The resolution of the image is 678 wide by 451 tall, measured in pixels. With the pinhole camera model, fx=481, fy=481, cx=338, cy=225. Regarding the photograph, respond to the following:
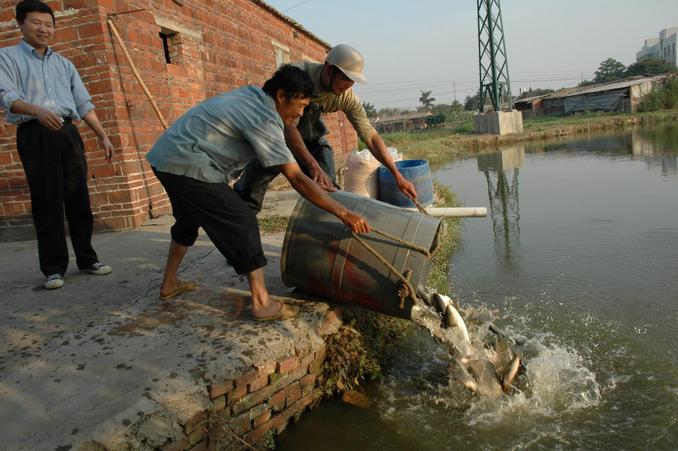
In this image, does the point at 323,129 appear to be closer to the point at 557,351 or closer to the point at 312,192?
the point at 312,192

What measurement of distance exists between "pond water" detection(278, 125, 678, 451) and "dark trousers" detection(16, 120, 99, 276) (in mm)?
2132

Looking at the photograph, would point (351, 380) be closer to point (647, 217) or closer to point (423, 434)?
point (423, 434)

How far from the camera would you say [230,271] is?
3645mm

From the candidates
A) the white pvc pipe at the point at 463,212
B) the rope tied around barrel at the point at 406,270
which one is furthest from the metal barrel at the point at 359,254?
the white pvc pipe at the point at 463,212

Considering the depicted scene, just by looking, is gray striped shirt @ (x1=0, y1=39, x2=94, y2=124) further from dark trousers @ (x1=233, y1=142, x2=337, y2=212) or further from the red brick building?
the red brick building

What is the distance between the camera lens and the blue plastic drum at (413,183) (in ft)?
18.8

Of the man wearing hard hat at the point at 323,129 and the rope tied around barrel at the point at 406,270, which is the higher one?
the man wearing hard hat at the point at 323,129

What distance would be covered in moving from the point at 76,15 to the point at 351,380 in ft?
15.1

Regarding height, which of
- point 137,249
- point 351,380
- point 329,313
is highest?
point 137,249

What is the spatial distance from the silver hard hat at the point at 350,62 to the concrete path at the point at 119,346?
56.2 inches

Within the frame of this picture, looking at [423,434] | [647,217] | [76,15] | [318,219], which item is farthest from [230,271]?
[647,217]

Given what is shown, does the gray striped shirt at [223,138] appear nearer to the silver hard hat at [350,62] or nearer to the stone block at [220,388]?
the silver hard hat at [350,62]

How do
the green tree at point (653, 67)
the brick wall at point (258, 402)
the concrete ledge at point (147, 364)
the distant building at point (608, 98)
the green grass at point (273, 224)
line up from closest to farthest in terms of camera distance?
the concrete ledge at point (147, 364) → the brick wall at point (258, 402) → the green grass at point (273, 224) → the distant building at point (608, 98) → the green tree at point (653, 67)

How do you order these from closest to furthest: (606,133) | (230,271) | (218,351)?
1. (218,351)
2. (230,271)
3. (606,133)
